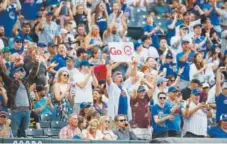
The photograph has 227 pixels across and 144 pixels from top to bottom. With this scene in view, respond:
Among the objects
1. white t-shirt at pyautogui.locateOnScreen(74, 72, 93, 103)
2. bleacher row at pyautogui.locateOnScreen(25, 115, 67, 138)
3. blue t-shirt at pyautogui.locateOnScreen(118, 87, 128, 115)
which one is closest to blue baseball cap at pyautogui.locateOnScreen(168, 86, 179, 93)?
blue t-shirt at pyautogui.locateOnScreen(118, 87, 128, 115)

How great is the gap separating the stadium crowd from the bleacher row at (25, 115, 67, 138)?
3cm

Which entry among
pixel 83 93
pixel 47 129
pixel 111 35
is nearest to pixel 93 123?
pixel 47 129

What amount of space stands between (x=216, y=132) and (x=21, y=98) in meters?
3.58

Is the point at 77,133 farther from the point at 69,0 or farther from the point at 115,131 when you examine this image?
the point at 69,0

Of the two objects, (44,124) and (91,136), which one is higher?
(44,124)

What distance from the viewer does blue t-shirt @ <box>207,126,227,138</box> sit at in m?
19.4

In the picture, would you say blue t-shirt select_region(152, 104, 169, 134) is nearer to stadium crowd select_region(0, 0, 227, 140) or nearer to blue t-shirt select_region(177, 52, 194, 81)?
stadium crowd select_region(0, 0, 227, 140)

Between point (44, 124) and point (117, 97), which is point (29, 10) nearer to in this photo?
point (117, 97)

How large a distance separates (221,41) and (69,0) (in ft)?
12.9

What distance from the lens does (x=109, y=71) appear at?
20.9 metres

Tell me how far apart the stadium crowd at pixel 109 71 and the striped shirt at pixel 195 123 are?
0.7 inches

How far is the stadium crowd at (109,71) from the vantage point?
758 inches

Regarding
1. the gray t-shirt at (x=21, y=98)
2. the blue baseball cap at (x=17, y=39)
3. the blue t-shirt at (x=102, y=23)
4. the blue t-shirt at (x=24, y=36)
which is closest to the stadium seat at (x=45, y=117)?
the gray t-shirt at (x=21, y=98)

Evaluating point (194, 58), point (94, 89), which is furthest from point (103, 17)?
point (94, 89)
